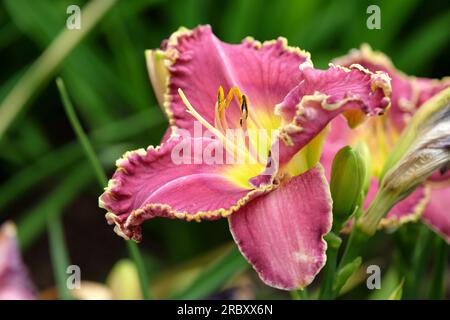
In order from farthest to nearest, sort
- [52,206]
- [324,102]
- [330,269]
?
1. [52,206]
2. [330,269]
3. [324,102]

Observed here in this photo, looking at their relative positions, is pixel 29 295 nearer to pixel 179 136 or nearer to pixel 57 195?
pixel 179 136

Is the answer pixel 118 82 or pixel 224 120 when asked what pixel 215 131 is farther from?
pixel 118 82

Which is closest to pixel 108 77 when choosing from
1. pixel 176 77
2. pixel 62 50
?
pixel 62 50

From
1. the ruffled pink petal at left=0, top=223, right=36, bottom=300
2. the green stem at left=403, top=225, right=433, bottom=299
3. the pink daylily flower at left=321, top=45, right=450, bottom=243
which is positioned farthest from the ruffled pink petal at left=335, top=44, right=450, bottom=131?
the ruffled pink petal at left=0, top=223, right=36, bottom=300

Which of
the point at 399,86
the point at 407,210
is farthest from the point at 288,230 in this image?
the point at 399,86

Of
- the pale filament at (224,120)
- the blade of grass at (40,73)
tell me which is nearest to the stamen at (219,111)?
the pale filament at (224,120)

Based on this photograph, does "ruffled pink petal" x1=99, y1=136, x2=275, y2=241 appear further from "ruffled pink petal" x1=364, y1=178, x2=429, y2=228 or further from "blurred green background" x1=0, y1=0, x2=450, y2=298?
"blurred green background" x1=0, y1=0, x2=450, y2=298
